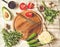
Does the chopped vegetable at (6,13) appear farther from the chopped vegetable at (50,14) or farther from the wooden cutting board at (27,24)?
the chopped vegetable at (50,14)

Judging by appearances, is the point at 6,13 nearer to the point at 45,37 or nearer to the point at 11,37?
the point at 11,37

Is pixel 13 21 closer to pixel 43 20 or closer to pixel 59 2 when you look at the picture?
pixel 43 20

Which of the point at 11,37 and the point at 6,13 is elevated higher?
the point at 6,13

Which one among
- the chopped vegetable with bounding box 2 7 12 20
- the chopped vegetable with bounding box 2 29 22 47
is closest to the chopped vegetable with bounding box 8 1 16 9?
the chopped vegetable with bounding box 2 7 12 20

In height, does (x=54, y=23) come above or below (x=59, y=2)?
below

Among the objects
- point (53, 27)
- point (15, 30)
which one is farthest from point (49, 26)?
point (15, 30)

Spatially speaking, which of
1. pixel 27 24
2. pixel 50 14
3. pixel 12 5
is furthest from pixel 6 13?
pixel 50 14
